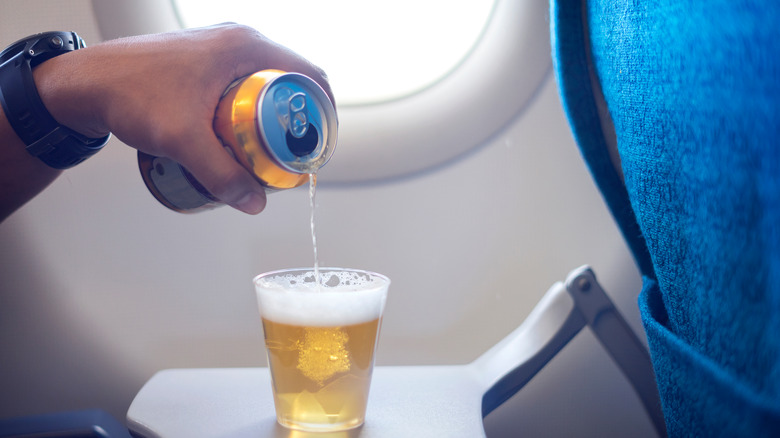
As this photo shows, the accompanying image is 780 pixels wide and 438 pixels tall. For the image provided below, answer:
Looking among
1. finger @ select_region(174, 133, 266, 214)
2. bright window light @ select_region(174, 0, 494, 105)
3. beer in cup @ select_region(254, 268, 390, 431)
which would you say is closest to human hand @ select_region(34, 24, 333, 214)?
finger @ select_region(174, 133, 266, 214)

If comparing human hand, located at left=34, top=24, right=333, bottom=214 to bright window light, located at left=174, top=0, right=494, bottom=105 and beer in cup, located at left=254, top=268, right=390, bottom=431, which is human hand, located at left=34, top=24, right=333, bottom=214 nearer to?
beer in cup, located at left=254, top=268, right=390, bottom=431

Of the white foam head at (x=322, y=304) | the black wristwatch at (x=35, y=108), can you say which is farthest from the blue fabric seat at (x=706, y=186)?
the black wristwatch at (x=35, y=108)

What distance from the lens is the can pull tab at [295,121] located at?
0.56 meters

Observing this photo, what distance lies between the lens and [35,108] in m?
0.67

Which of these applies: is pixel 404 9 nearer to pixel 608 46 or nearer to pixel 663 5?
pixel 608 46

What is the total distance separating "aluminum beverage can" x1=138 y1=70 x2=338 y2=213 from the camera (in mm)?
546

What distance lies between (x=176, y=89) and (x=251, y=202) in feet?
0.43

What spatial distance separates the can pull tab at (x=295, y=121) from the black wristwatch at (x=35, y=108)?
0.98ft

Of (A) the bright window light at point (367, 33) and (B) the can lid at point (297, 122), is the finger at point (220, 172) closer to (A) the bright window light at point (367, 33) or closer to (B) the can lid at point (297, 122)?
(B) the can lid at point (297, 122)

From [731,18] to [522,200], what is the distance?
0.65 m

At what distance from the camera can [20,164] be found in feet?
2.41

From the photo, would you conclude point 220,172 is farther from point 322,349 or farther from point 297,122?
point 322,349

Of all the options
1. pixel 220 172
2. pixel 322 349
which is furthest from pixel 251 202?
pixel 322 349

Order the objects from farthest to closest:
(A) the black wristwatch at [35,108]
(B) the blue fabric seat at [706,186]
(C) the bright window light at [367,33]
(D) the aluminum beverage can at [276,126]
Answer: (C) the bright window light at [367,33]
(A) the black wristwatch at [35,108]
(D) the aluminum beverage can at [276,126]
(B) the blue fabric seat at [706,186]
